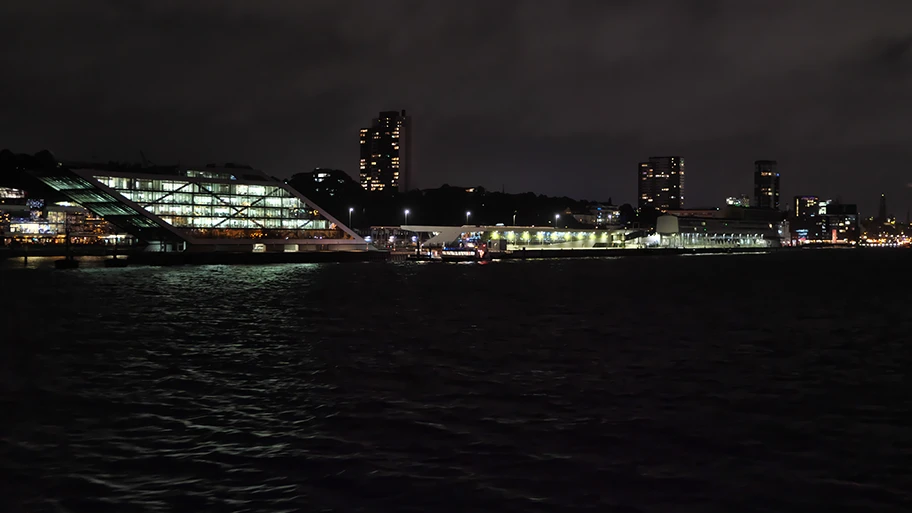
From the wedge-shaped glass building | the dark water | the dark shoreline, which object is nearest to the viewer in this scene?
the dark water

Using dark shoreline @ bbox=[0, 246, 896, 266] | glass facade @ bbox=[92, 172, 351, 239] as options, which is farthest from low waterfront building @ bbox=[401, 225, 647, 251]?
glass facade @ bbox=[92, 172, 351, 239]

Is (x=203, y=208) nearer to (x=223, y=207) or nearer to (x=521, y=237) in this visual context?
(x=223, y=207)

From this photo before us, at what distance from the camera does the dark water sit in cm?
1170

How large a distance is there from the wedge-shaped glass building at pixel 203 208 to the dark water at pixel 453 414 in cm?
8244

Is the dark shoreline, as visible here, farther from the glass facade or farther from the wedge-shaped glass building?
the glass facade

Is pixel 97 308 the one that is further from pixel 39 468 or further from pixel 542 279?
pixel 542 279

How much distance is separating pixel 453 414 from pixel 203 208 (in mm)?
114381

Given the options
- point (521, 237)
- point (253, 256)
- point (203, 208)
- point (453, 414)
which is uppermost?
point (203, 208)

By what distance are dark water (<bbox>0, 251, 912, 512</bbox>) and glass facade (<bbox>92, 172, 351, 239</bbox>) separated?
8404cm

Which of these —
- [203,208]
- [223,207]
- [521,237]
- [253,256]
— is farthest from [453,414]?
[521,237]

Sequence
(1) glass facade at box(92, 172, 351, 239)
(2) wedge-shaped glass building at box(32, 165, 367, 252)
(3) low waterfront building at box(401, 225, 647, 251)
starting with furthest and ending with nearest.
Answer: (3) low waterfront building at box(401, 225, 647, 251), (1) glass facade at box(92, 172, 351, 239), (2) wedge-shaped glass building at box(32, 165, 367, 252)

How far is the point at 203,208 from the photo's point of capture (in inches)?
4860

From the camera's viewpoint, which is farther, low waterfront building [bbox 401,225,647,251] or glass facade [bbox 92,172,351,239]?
low waterfront building [bbox 401,225,647,251]

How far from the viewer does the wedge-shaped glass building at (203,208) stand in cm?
11200
